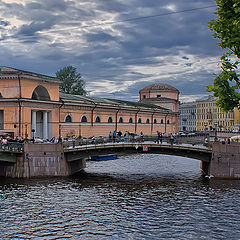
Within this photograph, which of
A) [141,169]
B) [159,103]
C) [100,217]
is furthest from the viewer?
[159,103]

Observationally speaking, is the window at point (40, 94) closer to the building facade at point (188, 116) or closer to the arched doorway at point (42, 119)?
the arched doorway at point (42, 119)

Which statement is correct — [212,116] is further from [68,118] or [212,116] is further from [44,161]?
[44,161]

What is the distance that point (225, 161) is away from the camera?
32.5m

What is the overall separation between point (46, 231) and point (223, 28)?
42.4 feet

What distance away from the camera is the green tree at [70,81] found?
83.8 m

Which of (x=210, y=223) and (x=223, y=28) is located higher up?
(x=223, y=28)

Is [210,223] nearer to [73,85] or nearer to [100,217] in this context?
→ [100,217]

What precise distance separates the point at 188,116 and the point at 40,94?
Result: 96.6 meters

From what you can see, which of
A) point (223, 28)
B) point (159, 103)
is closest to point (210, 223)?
point (223, 28)

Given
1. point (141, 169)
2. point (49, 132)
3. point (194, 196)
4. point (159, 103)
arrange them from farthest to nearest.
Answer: point (159, 103) → point (49, 132) → point (141, 169) → point (194, 196)

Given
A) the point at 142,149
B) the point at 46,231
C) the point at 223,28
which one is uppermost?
the point at 223,28

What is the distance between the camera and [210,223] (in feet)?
65.9

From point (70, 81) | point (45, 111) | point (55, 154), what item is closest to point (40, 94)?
point (45, 111)

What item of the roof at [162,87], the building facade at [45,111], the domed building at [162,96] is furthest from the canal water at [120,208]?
the roof at [162,87]
